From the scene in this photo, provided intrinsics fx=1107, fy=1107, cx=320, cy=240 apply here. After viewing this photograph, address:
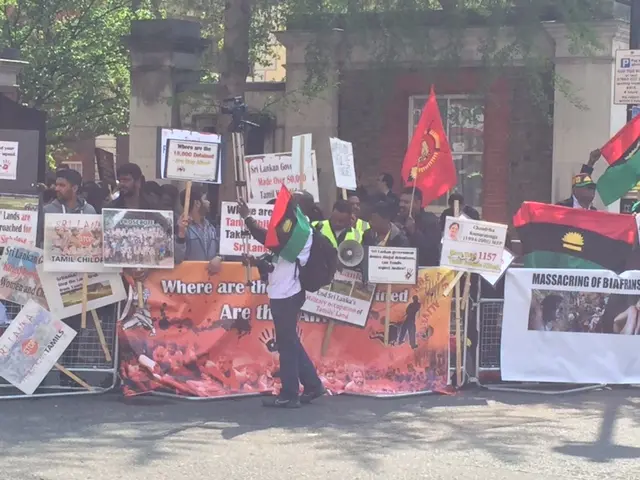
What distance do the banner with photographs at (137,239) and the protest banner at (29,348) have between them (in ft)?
2.44

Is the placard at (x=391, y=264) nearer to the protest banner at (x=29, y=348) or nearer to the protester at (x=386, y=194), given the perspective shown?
the protester at (x=386, y=194)

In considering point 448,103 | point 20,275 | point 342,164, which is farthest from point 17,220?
point 448,103

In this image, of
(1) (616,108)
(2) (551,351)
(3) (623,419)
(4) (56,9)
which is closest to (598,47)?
(1) (616,108)

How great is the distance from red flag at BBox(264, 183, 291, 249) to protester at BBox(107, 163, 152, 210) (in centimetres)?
212

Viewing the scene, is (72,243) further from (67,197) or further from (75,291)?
(67,197)

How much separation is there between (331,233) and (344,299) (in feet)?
1.98

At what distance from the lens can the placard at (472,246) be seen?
9828 millimetres

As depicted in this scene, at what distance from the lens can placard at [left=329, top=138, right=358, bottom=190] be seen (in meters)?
10.4

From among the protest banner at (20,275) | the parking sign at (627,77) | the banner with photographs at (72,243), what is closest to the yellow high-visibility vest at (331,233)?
the banner with photographs at (72,243)

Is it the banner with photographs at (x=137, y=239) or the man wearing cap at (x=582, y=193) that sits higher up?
the man wearing cap at (x=582, y=193)

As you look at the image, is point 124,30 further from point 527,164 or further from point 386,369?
point 386,369

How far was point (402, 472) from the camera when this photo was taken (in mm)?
7254

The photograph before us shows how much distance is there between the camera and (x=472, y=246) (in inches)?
388

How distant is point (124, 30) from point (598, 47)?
9434 millimetres
